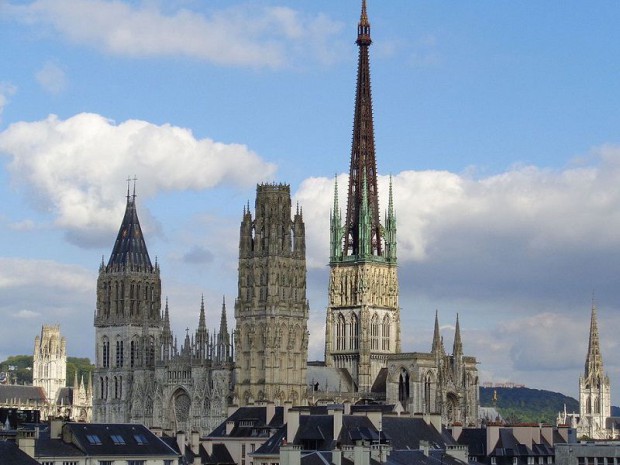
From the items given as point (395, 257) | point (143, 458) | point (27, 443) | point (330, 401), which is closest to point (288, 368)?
point (330, 401)

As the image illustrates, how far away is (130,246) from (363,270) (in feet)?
82.9

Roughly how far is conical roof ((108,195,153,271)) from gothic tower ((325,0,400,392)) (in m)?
20.3

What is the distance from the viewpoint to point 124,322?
170m

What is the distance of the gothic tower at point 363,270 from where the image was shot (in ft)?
550

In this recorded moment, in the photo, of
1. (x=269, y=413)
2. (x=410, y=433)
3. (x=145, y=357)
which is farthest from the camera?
(x=145, y=357)

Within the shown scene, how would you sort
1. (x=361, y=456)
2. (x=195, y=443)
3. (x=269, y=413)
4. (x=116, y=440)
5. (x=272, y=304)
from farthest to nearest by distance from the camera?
(x=272, y=304) → (x=269, y=413) → (x=195, y=443) → (x=116, y=440) → (x=361, y=456)

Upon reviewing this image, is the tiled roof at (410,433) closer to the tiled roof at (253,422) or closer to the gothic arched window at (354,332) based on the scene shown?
the tiled roof at (253,422)

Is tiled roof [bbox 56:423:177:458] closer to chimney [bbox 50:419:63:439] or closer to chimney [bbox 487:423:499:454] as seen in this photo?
chimney [bbox 50:419:63:439]

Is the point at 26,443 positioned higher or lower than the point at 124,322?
lower

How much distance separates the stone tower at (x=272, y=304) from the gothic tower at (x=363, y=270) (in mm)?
10892

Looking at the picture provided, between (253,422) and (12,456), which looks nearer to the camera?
(12,456)

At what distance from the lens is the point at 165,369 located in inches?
6417

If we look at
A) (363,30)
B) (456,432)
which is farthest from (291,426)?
(363,30)

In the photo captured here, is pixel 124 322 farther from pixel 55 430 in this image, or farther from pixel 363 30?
pixel 55 430
